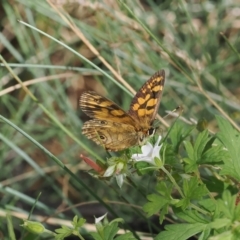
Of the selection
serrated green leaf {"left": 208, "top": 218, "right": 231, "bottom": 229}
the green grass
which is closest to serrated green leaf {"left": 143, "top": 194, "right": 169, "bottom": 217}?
serrated green leaf {"left": 208, "top": 218, "right": 231, "bottom": 229}

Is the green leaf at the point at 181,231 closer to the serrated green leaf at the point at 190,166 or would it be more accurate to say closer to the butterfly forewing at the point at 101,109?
the serrated green leaf at the point at 190,166

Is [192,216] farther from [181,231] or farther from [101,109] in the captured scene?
[101,109]

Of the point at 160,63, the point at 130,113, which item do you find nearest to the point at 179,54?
the point at 160,63

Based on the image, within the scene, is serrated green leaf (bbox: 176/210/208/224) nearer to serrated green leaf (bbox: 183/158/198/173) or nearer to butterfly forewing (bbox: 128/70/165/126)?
serrated green leaf (bbox: 183/158/198/173)

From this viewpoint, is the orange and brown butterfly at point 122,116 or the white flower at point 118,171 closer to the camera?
the white flower at point 118,171

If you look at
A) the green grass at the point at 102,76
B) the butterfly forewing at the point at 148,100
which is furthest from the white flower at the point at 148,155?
the green grass at the point at 102,76

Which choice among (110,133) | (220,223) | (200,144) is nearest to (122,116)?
(110,133)
